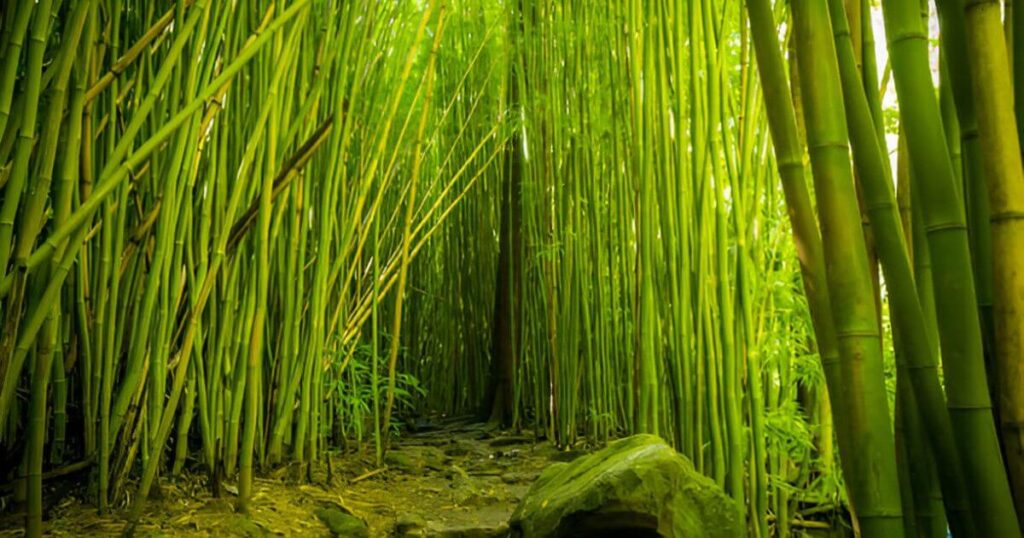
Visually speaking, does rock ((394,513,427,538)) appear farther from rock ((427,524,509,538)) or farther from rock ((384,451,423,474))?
rock ((384,451,423,474))

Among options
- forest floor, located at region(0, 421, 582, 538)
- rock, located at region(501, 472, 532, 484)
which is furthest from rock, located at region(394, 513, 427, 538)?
rock, located at region(501, 472, 532, 484)

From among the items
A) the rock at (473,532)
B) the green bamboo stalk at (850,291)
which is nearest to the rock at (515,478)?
the rock at (473,532)

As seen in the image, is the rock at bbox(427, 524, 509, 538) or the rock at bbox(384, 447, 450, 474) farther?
the rock at bbox(384, 447, 450, 474)

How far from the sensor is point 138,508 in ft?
4.16

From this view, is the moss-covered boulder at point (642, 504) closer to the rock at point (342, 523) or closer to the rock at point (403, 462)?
the rock at point (342, 523)

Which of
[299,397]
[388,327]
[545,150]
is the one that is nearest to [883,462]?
[299,397]

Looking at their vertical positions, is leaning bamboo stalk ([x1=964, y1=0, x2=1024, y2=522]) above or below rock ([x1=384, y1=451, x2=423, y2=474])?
above

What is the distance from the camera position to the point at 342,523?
5.67 feet

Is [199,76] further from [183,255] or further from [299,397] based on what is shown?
[299,397]

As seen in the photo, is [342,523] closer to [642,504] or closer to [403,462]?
[642,504]

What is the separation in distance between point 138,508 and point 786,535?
1387mm

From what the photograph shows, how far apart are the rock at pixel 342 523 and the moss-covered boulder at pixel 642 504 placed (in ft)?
1.28

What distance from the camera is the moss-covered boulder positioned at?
55.7 inches

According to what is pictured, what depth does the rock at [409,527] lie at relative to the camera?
182 cm
